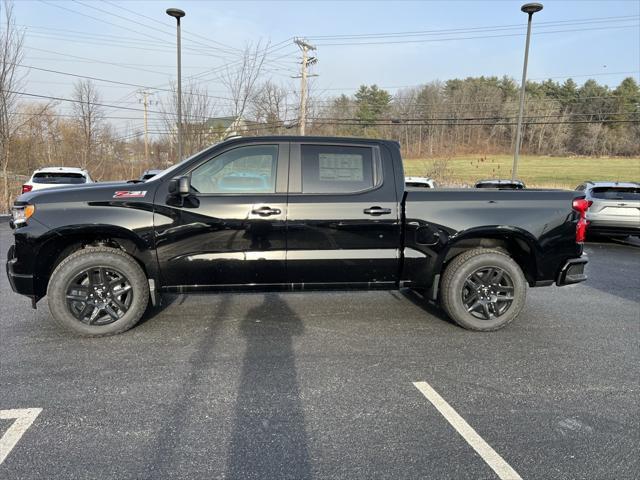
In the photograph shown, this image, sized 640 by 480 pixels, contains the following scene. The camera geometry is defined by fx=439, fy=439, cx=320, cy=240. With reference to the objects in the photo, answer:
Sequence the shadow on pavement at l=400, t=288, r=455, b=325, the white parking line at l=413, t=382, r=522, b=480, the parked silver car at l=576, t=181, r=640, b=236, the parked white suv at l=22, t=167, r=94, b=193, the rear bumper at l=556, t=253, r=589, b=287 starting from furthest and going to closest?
the parked white suv at l=22, t=167, r=94, b=193 < the parked silver car at l=576, t=181, r=640, b=236 < the shadow on pavement at l=400, t=288, r=455, b=325 < the rear bumper at l=556, t=253, r=589, b=287 < the white parking line at l=413, t=382, r=522, b=480

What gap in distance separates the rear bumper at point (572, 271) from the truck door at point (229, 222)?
297 cm

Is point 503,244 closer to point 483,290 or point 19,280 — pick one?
point 483,290

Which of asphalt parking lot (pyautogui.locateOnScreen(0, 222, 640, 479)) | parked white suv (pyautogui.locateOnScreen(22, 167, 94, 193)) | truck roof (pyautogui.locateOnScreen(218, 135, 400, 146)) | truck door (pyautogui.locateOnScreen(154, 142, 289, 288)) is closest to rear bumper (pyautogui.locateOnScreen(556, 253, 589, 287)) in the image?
asphalt parking lot (pyautogui.locateOnScreen(0, 222, 640, 479))

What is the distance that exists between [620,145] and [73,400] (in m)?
85.1

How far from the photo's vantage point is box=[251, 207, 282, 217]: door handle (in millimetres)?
4230

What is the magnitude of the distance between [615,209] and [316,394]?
33.1 feet

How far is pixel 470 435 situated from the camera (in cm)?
276

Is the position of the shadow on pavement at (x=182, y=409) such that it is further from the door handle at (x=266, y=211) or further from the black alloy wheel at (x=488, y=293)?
the black alloy wheel at (x=488, y=293)

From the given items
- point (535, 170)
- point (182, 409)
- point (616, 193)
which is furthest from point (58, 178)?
point (535, 170)

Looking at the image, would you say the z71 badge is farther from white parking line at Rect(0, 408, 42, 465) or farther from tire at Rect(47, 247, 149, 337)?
white parking line at Rect(0, 408, 42, 465)

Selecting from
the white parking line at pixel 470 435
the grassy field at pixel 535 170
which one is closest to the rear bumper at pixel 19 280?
the white parking line at pixel 470 435

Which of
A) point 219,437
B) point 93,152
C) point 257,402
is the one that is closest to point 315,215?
point 257,402

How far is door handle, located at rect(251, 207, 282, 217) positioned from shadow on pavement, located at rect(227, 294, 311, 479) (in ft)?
3.93

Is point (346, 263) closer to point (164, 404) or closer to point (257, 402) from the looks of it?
point (257, 402)
